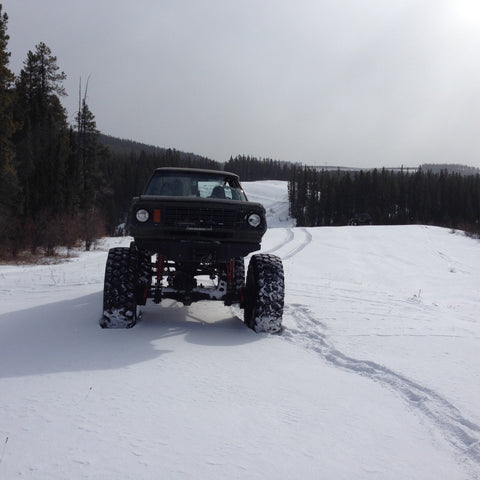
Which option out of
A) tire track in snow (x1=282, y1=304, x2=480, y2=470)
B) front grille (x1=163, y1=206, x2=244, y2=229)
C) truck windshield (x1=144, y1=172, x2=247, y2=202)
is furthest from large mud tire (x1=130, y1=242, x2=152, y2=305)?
tire track in snow (x1=282, y1=304, x2=480, y2=470)

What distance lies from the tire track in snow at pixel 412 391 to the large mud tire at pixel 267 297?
24 centimetres

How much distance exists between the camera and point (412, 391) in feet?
11.8

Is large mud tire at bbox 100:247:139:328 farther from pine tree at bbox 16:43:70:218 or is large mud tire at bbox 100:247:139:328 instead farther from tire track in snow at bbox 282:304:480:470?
pine tree at bbox 16:43:70:218

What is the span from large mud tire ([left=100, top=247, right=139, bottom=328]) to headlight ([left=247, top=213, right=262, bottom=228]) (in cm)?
147

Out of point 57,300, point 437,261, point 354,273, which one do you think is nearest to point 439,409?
point 57,300

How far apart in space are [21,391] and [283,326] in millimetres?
3262

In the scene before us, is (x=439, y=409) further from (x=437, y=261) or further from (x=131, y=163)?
(x=131, y=163)

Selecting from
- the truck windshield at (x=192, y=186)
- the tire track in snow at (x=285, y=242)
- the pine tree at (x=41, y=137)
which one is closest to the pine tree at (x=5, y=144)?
the pine tree at (x=41, y=137)

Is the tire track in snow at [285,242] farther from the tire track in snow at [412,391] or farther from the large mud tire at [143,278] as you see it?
the tire track in snow at [412,391]

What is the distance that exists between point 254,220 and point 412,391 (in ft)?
8.68

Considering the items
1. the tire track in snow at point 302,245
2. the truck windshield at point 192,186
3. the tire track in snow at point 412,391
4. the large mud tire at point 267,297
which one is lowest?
the tire track in snow at point 302,245

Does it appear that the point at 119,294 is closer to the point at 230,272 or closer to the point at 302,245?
the point at 230,272

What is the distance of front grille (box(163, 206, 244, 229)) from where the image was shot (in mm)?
5328

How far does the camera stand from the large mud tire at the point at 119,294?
5.25 metres
